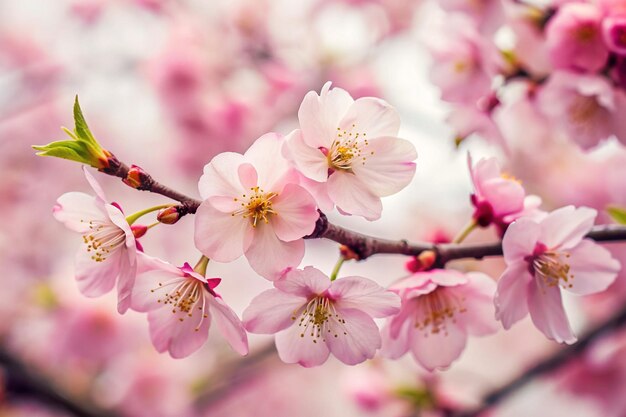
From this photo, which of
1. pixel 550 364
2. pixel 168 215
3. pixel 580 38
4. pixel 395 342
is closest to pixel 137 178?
pixel 168 215

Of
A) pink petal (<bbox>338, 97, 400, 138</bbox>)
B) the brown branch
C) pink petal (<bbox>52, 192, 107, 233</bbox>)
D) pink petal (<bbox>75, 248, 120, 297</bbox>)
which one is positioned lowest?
the brown branch

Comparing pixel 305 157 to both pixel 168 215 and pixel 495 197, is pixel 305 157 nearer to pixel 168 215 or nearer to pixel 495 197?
pixel 168 215

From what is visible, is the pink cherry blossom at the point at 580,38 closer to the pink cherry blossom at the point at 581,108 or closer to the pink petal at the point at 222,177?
the pink cherry blossom at the point at 581,108

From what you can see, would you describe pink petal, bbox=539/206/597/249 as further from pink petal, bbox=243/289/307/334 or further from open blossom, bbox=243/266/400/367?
pink petal, bbox=243/289/307/334

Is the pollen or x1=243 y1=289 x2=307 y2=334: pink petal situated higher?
the pollen

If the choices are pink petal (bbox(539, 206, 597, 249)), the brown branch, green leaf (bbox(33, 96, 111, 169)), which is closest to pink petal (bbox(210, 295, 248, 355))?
green leaf (bbox(33, 96, 111, 169))

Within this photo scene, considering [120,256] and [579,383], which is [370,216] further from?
[579,383]
